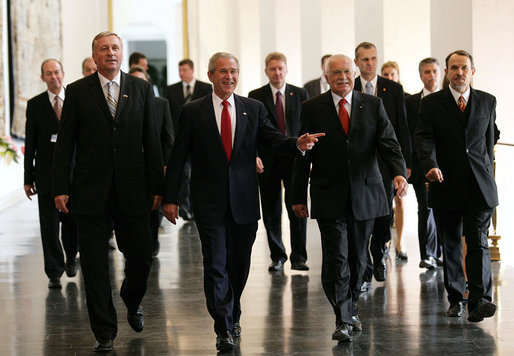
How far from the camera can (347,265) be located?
5.86 m

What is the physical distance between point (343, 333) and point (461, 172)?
1459 mm

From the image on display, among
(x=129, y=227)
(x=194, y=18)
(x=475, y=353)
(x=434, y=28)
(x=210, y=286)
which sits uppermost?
(x=194, y=18)

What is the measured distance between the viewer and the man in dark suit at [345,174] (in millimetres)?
5809

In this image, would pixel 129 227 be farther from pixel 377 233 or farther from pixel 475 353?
pixel 377 233

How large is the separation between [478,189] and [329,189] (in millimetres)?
1093

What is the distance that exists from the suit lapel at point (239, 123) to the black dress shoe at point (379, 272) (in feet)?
8.52

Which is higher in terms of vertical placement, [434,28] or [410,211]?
[434,28]

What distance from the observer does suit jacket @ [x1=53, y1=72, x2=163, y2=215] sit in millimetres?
5656

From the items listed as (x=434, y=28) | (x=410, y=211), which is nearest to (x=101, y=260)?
(x=434, y=28)

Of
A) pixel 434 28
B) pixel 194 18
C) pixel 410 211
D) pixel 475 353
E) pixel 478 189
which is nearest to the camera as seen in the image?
pixel 475 353

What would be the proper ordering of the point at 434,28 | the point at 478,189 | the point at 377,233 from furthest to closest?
1. the point at 434,28
2. the point at 377,233
3. the point at 478,189

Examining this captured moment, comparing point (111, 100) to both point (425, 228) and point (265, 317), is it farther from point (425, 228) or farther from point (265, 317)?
point (425, 228)

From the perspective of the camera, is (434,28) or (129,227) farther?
(434,28)

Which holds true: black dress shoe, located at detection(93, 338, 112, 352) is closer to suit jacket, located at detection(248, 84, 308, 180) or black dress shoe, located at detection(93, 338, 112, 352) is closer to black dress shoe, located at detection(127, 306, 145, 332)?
black dress shoe, located at detection(127, 306, 145, 332)
